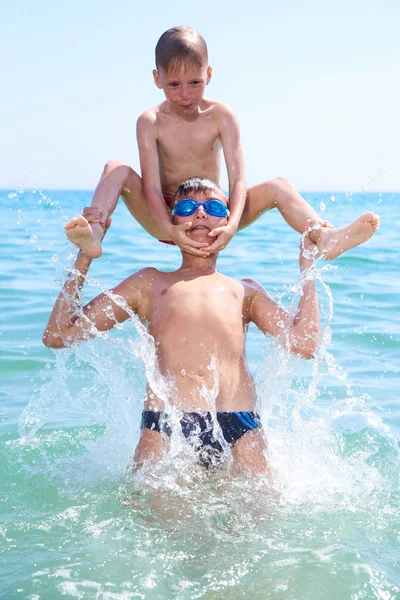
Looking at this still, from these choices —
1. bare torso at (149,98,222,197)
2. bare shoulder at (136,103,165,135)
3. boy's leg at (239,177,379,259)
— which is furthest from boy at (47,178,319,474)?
bare shoulder at (136,103,165,135)

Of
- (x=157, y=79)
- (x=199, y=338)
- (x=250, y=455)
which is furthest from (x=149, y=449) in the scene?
(x=157, y=79)

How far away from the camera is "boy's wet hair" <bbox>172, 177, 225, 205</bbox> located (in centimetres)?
465

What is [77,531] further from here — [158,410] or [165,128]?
[165,128]

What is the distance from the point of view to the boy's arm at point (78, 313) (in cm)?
436

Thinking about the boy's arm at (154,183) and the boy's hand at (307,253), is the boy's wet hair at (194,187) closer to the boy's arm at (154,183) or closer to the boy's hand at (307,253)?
Answer: the boy's arm at (154,183)

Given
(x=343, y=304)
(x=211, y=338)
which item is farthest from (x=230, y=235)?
(x=343, y=304)

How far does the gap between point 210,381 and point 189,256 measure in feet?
2.66

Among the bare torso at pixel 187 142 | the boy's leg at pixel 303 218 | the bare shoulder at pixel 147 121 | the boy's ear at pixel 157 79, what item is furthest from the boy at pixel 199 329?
the boy's ear at pixel 157 79

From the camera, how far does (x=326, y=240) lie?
449 centimetres

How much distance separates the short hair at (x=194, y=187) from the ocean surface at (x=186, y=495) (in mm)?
644

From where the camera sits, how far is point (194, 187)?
466 centimetres

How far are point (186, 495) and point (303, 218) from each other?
5.43ft

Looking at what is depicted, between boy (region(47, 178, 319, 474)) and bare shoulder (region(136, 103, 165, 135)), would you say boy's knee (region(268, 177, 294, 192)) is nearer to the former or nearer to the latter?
boy (region(47, 178, 319, 474))

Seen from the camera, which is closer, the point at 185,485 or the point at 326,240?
the point at 185,485
